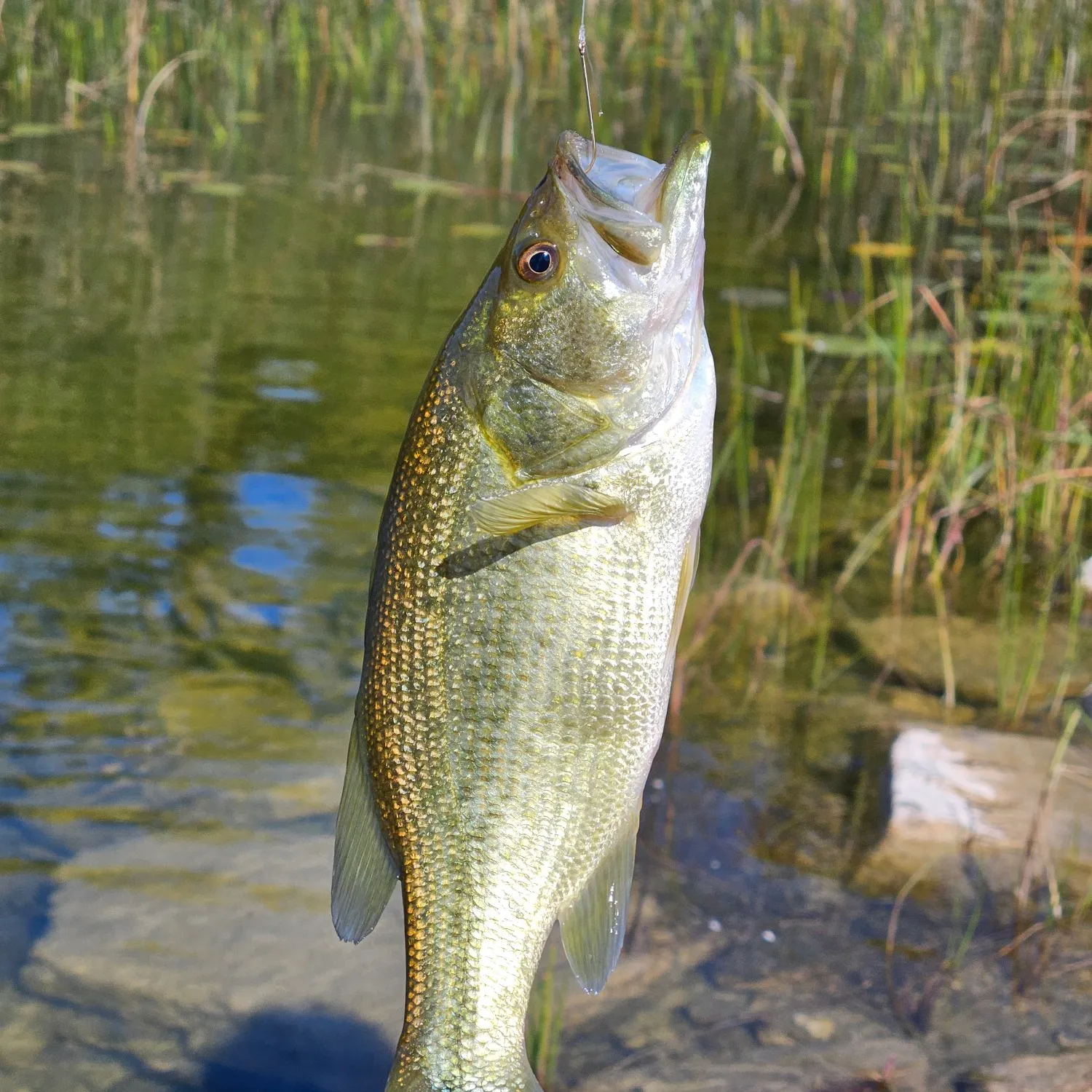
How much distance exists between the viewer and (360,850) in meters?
2.34

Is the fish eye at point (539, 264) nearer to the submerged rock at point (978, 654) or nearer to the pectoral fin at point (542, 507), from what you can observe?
the pectoral fin at point (542, 507)

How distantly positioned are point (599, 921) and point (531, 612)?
0.52 metres

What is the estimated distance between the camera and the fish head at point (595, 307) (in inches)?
89.4

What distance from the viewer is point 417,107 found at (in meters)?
14.8

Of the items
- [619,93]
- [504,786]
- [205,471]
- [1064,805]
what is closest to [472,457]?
[504,786]

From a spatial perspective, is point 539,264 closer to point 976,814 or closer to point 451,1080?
point 451,1080

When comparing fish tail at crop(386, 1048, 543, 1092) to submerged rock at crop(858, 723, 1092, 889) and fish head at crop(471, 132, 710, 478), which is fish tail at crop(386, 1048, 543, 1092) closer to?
fish head at crop(471, 132, 710, 478)

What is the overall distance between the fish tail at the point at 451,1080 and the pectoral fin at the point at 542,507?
805 mm

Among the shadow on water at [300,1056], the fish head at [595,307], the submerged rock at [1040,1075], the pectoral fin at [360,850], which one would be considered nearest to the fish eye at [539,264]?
the fish head at [595,307]

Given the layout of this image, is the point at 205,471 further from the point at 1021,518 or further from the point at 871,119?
the point at 871,119

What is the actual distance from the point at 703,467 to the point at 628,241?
358 mm

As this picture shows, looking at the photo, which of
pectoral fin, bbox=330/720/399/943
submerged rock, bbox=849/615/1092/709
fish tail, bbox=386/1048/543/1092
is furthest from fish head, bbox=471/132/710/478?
submerged rock, bbox=849/615/1092/709

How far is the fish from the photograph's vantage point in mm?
2209

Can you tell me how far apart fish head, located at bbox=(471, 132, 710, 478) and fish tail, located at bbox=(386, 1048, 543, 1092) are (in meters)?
0.92
